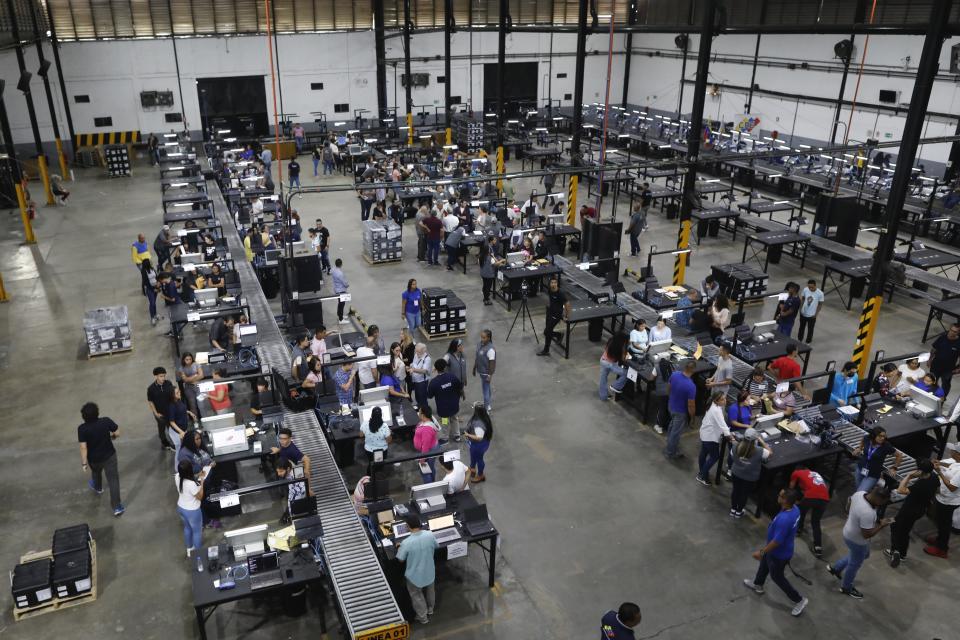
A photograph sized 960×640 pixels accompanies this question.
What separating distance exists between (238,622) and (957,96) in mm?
24773

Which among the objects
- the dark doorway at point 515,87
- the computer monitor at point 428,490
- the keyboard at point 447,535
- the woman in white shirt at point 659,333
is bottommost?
the keyboard at point 447,535

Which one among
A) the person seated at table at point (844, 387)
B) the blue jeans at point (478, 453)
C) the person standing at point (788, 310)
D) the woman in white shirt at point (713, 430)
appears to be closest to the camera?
the woman in white shirt at point (713, 430)

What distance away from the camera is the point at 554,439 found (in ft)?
37.8

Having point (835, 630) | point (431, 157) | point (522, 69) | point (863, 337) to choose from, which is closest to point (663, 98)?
point (522, 69)

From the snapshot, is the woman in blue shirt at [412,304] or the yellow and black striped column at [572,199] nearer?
the woman in blue shirt at [412,304]

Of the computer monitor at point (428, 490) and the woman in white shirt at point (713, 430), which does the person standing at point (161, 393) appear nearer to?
the computer monitor at point (428, 490)

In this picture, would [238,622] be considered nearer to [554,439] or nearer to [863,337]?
[554,439]

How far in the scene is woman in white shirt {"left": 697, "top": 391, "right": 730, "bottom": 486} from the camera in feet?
31.6

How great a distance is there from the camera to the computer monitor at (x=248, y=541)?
7.70m

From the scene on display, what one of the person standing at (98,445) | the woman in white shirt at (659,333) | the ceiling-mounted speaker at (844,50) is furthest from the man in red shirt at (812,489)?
the ceiling-mounted speaker at (844,50)

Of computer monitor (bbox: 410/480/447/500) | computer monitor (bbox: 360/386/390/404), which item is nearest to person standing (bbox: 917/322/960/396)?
computer monitor (bbox: 410/480/447/500)

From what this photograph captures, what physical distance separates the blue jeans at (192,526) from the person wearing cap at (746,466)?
669 cm

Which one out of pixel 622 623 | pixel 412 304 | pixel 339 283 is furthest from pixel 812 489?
pixel 339 283

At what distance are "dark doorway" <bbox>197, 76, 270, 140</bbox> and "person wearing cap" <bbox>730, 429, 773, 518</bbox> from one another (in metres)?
31.3
